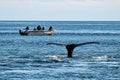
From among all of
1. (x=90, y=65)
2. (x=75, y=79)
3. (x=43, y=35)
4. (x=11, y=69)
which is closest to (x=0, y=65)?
(x=11, y=69)

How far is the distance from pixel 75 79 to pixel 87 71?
539 cm

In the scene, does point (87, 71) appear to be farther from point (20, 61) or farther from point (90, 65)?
point (20, 61)

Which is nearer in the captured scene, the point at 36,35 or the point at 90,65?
the point at 90,65

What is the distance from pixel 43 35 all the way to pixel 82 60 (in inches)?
3162

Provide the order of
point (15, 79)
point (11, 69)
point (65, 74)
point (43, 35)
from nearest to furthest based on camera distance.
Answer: point (15, 79), point (65, 74), point (11, 69), point (43, 35)

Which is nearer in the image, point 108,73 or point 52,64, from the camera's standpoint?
point 108,73

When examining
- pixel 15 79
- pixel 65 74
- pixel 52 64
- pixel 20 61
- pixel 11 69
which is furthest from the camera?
pixel 20 61

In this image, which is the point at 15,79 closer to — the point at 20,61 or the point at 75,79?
the point at 75,79

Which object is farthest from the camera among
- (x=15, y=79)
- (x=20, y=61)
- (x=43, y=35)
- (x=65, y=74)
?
(x=43, y=35)

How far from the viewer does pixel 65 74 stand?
47.5 m

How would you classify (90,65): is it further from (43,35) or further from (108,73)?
(43,35)

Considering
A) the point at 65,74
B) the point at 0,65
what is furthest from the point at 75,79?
the point at 0,65

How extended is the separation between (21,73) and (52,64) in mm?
7492

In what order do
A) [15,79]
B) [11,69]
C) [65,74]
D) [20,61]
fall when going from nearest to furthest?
1. [15,79]
2. [65,74]
3. [11,69]
4. [20,61]
